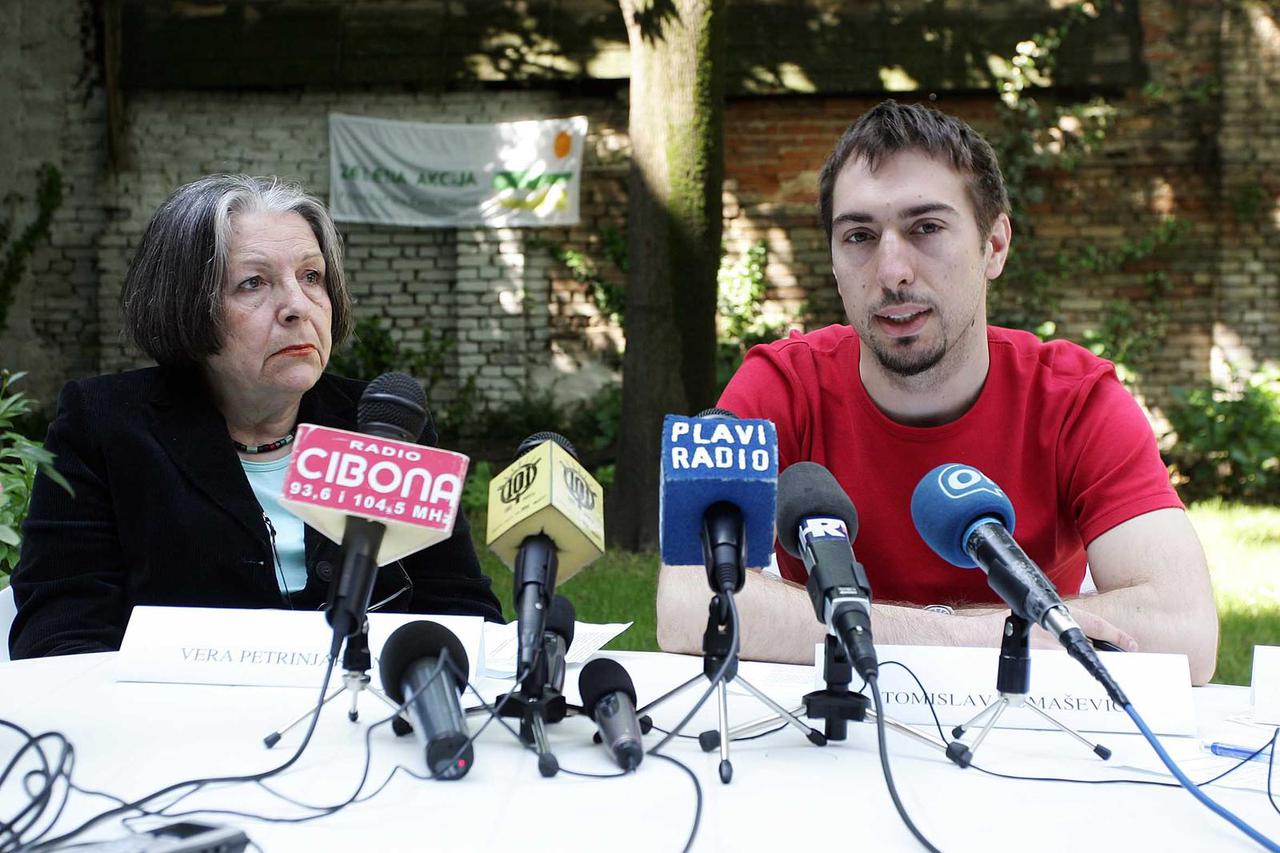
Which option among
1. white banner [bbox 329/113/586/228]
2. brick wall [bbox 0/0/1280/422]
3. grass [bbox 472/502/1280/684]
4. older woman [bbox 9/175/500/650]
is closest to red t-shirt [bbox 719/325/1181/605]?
older woman [bbox 9/175/500/650]

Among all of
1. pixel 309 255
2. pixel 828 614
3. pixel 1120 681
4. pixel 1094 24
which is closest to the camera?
pixel 828 614

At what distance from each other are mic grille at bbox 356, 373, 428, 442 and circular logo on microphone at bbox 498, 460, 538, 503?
0.51 feet

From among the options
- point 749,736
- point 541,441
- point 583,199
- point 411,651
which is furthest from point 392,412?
point 583,199

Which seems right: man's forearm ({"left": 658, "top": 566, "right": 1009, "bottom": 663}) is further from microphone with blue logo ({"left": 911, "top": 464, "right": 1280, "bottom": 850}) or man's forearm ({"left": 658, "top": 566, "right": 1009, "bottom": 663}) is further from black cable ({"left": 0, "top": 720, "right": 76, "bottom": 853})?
black cable ({"left": 0, "top": 720, "right": 76, "bottom": 853})

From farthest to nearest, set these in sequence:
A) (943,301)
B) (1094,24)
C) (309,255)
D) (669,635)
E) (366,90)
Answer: (366,90), (1094,24), (309,255), (943,301), (669,635)

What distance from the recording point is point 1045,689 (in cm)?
161

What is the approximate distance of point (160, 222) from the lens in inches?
94.8

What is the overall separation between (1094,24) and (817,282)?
Result: 2.86 m

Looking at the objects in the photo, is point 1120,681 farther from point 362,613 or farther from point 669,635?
point 362,613

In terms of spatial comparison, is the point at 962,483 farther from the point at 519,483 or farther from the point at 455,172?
the point at 455,172

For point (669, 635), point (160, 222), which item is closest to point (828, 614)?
point (669, 635)

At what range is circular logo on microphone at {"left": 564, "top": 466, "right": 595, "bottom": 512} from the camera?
140 cm

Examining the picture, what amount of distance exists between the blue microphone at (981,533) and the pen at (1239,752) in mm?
402

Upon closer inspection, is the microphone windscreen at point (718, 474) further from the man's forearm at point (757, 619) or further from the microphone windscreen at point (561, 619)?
the man's forearm at point (757, 619)
